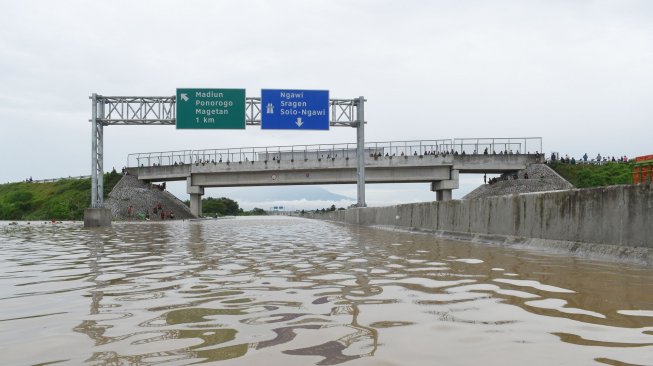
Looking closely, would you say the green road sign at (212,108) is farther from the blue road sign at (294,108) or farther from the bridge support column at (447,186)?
the bridge support column at (447,186)

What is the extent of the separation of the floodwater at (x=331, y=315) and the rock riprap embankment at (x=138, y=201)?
48.1 m

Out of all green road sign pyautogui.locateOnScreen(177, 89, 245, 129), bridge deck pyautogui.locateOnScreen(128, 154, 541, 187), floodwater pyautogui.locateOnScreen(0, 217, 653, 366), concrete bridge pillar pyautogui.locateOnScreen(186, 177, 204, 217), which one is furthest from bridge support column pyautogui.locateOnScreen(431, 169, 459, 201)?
floodwater pyautogui.locateOnScreen(0, 217, 653, 366)

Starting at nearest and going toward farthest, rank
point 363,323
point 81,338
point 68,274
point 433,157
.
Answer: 1. point 81,338
2. point 363,323
3. point 68,274
4. point 433,157

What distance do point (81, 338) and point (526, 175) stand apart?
5804 centimetres

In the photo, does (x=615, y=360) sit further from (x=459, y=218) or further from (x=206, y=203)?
(x=206, y=203)

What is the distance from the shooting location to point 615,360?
2570mm

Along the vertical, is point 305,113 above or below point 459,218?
above

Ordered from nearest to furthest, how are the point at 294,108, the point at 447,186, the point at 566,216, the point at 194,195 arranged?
the point at 566,216
the point at 294,108
the point at 447,186
the point at 194,195

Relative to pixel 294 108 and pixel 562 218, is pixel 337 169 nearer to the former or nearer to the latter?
pixel 294 108

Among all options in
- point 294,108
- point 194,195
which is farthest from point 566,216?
point 194,195

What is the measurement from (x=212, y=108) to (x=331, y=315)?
30521 mm

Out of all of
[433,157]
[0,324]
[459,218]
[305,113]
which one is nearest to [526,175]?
[433,157]

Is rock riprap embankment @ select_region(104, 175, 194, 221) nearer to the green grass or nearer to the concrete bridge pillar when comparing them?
the concrete bridge pillar

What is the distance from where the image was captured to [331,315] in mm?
3699
